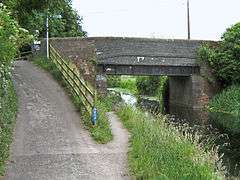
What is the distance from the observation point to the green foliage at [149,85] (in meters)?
48.5

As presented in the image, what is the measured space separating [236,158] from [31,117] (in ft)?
22.2

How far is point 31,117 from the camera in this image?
16641mm

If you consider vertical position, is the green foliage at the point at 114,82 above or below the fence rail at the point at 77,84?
below

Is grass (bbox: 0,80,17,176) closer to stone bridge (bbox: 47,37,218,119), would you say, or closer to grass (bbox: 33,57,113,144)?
grass (bbox: 33,57,113,144)

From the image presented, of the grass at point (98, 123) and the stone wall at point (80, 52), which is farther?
the stone wall at point (80, 52)

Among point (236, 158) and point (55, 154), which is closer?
point (55, 154)

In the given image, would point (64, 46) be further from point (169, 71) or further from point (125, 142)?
point (125, 142)

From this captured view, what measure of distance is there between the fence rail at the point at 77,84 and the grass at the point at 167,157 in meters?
2.71

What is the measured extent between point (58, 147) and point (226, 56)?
21.9m

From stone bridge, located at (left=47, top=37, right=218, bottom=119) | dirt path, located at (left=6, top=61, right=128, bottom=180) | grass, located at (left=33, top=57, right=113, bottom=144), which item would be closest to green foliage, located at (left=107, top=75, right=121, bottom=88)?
stone bridge, located at (left=47, top=37, right=218, bottom=119)

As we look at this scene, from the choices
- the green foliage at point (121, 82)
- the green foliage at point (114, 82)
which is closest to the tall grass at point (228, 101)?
the green foliage at point (121, 82)

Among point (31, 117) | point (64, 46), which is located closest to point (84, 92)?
point (31, 117)

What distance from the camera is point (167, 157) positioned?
1073 centimetres

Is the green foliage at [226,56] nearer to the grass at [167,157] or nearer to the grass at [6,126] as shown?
the grass at [6,126]
